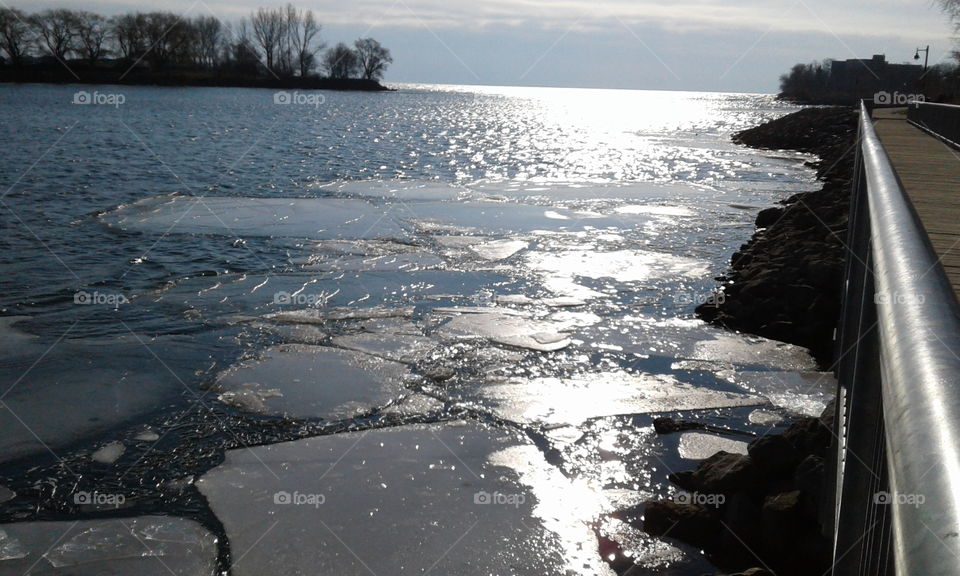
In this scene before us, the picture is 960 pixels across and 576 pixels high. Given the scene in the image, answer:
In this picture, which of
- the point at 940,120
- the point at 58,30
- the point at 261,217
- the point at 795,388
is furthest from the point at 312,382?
the point at 58,30

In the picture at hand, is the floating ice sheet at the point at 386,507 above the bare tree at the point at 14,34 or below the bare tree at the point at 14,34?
below

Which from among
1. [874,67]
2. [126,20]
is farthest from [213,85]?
[874,67]

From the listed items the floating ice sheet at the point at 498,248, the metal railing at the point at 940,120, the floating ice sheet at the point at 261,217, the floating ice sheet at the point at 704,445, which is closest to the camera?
the floating ice sheet at the point at 704,445

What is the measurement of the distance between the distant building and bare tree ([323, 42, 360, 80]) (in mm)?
83378

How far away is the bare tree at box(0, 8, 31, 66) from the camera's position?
94.6 metres

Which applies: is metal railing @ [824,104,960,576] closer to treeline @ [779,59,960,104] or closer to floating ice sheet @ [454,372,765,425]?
floating ice sheet @ [454,372,765,425]

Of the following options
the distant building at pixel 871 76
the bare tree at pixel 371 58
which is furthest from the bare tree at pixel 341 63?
the distant building at pixel 871 76

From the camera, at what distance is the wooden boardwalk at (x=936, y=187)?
427cm

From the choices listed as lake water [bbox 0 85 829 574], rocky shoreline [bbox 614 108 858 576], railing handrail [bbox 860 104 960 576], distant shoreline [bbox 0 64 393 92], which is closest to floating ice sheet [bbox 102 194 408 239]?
lake water [bbox 0 85 829 574]

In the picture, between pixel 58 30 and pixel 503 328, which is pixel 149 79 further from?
pixel 503 328

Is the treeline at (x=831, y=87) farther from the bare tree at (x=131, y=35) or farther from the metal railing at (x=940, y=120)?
the bare tree at (x=131, y=35)

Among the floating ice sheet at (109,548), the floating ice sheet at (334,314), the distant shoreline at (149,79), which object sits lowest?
the floating ice sheet at (109,548)

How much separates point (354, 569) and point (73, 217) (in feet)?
44.6

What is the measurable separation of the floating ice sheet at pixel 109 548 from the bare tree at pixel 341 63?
478 feet
